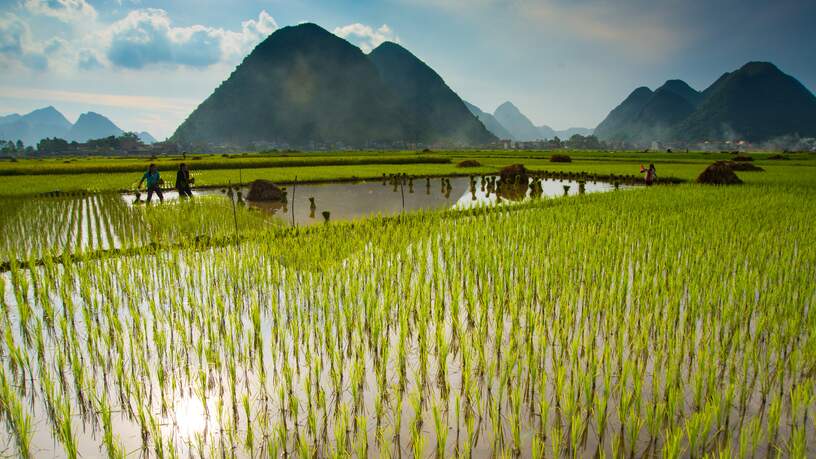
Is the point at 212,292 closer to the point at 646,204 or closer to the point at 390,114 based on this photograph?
the point at 646,204

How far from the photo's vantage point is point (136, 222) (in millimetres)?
9883

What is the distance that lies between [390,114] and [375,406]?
168m

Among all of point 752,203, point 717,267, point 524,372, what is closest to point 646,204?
point 752,203

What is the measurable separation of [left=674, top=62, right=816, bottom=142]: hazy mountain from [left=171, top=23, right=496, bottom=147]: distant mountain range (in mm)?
97245

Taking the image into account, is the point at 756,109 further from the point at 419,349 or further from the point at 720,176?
the point at 419,349

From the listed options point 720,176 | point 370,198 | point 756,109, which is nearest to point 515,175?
point 720,176

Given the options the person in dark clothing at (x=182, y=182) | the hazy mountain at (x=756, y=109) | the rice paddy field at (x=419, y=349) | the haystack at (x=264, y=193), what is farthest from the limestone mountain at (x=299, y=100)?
the rice paddy field at (x=419, y=349)

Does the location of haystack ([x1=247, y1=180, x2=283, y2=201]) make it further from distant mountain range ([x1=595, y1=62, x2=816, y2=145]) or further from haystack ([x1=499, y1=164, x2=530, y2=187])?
distant mountain range ([x1=595, y1=62, x2=816, y2=145])

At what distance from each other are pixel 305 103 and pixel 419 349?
16608cm

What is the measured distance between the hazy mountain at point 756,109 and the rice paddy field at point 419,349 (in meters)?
A: 203

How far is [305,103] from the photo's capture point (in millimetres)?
158500

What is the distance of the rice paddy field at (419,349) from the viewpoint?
2.53m

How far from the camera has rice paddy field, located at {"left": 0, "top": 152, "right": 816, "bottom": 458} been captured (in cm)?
253

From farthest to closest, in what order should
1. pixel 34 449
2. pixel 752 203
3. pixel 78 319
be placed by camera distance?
pixel 752 203 → pixel 78 319 → pixel 34 449
